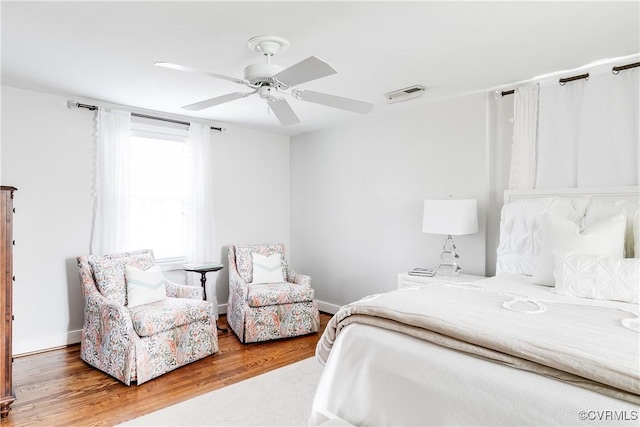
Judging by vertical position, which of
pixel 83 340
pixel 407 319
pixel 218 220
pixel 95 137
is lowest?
pixel 83 340

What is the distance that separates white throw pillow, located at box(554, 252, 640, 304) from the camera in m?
2.09

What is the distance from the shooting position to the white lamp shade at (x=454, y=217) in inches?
130

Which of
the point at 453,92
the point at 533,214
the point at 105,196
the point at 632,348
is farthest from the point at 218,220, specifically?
the point at 632,348

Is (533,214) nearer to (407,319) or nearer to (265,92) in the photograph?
(407,319)

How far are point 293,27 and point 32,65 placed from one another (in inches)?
83.0

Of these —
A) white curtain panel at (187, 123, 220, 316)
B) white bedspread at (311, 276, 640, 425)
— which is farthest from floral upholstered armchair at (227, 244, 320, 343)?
white bedspread at (311, 276, 640, 425)

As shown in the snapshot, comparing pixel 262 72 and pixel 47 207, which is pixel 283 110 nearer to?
pixel 262 72

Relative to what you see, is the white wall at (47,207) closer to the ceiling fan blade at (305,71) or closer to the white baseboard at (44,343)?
the white baseboard at (44,343)

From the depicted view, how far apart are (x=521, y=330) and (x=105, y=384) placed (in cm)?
290

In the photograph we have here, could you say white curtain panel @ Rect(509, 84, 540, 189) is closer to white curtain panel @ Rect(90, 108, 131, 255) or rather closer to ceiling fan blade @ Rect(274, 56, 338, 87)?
ceiling fan blade @ Rect(274, 56, 338, 87)

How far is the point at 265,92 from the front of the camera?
2410mm

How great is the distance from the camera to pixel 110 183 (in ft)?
12.9

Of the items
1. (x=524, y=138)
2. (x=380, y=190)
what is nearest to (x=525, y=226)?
(x=524, y=138)
